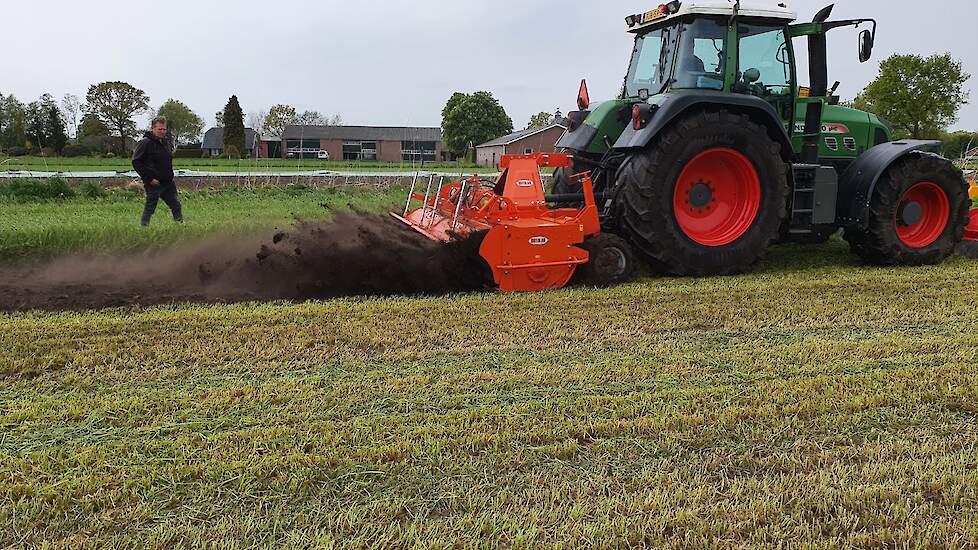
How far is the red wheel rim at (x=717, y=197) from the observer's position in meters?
6.68

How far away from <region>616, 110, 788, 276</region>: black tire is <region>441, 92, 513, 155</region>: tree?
165ft

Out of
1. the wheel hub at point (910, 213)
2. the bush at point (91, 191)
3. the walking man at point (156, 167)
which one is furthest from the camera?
the bush at point (91, 191)

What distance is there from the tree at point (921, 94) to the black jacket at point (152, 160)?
3377 centimetres

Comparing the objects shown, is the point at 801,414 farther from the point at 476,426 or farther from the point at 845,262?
the point at 845,262

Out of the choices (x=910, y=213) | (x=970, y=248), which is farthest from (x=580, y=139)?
(x=970, y=248)

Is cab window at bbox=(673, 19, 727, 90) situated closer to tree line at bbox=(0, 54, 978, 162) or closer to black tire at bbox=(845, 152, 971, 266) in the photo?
black tire at bbox=(845, 152, 971, 266)

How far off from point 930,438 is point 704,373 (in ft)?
3.51

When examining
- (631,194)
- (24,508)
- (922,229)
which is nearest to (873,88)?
(922,229)

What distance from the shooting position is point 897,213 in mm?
7402

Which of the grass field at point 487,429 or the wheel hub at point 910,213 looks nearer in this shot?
the grass field at point 487,429

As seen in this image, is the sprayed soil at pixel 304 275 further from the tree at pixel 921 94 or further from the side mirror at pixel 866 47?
the tree at pixel 921 94

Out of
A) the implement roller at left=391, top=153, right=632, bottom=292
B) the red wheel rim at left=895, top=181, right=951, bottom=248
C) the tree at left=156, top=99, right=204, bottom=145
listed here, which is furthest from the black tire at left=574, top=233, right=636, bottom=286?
the tree at left=156, top=99, right=204, bottom=145

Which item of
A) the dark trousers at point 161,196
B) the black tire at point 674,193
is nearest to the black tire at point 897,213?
the black tire at point 674,193

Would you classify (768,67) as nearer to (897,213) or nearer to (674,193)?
(674,193)
